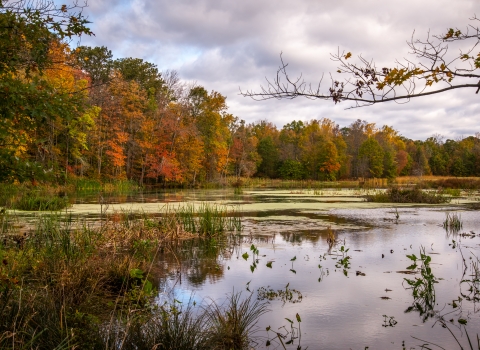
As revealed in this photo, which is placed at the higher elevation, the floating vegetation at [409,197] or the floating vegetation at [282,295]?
the floating vegetation at [409,197]

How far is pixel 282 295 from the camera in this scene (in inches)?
214

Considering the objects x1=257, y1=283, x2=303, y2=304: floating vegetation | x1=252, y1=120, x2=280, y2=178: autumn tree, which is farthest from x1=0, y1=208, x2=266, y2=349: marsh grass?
x1=252, y1=120, x2=280, y2=178: autumn tree

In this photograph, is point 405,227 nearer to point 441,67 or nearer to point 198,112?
point 441,67

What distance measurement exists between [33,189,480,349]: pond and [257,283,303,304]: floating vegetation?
1 cm

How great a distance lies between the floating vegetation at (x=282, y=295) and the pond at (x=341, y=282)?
0.04ft

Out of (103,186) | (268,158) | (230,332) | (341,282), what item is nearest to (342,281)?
(341,282)

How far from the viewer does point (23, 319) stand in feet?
11.3

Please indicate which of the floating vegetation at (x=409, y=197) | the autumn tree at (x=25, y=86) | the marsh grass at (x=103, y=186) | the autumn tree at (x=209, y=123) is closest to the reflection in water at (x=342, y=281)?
the autumn tree at (x=25, y=86)

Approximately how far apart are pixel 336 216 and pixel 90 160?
23718 millimetres

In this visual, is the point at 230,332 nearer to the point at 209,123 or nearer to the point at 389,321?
the point at 389,321

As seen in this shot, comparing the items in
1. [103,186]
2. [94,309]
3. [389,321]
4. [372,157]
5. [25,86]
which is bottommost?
[389,321]

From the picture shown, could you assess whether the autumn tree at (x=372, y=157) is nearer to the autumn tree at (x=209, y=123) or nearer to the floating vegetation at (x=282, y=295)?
the autumn tree at (x=209, y=123)

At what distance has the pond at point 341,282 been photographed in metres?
4.31

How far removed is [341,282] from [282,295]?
1.08m
